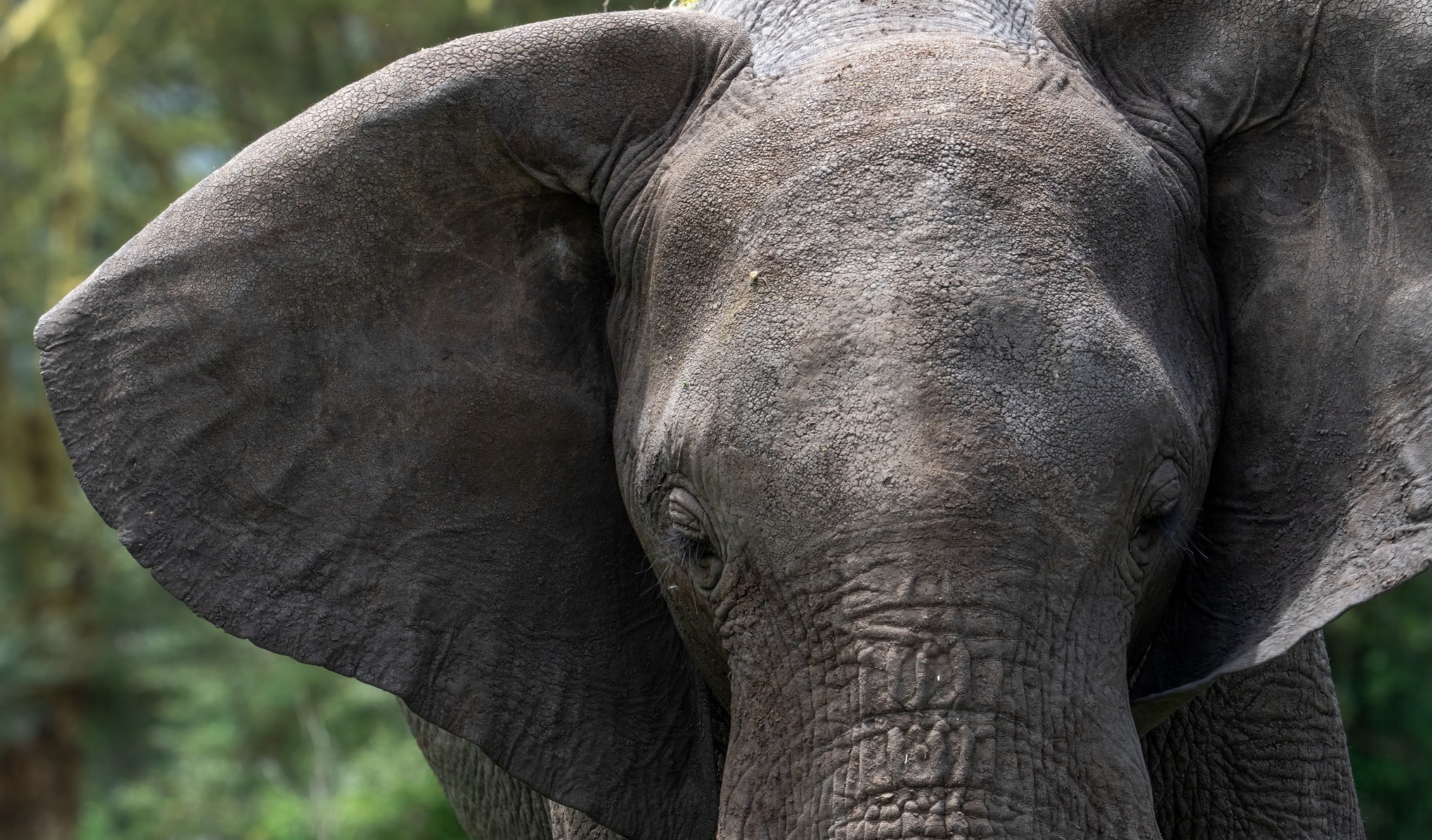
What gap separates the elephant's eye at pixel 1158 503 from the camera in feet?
8.91

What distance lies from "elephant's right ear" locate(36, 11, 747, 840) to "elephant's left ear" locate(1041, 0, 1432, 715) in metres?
0.77

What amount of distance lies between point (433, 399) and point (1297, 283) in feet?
4.74

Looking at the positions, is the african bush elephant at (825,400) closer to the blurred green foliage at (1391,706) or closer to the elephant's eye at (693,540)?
the elephant's eye at (693,540)

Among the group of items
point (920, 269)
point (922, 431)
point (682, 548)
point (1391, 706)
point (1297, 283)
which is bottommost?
point (1391, 706)

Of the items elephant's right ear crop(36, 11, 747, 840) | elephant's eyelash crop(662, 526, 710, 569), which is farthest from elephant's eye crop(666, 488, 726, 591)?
elephant's right ear crop(36, 11, 747, 840)

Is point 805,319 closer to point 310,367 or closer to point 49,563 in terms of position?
point 310,367

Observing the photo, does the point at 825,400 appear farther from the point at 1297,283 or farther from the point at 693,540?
the point at 1297,283

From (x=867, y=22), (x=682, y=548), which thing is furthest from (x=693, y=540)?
(x=867, y=22)

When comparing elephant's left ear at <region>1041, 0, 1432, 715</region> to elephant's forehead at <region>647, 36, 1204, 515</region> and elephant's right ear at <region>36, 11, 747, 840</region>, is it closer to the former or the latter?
elephant's forehead at <region>647, 36, 1204, 515</region>

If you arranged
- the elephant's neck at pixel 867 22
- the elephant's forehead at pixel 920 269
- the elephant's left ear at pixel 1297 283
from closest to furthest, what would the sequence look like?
the elephant's forehead at pixel 920 269
the elephant's left ear at pixel 1297 283
the elephant's neck at pixel 867 22

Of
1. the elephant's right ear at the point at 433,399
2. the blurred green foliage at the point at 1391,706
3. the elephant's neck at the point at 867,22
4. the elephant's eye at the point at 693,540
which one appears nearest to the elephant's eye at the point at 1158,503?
the elephant's eye at the point at 693,540

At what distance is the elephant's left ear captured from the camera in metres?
2.83

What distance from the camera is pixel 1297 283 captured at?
2.96m

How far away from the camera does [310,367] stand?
3174 mm
